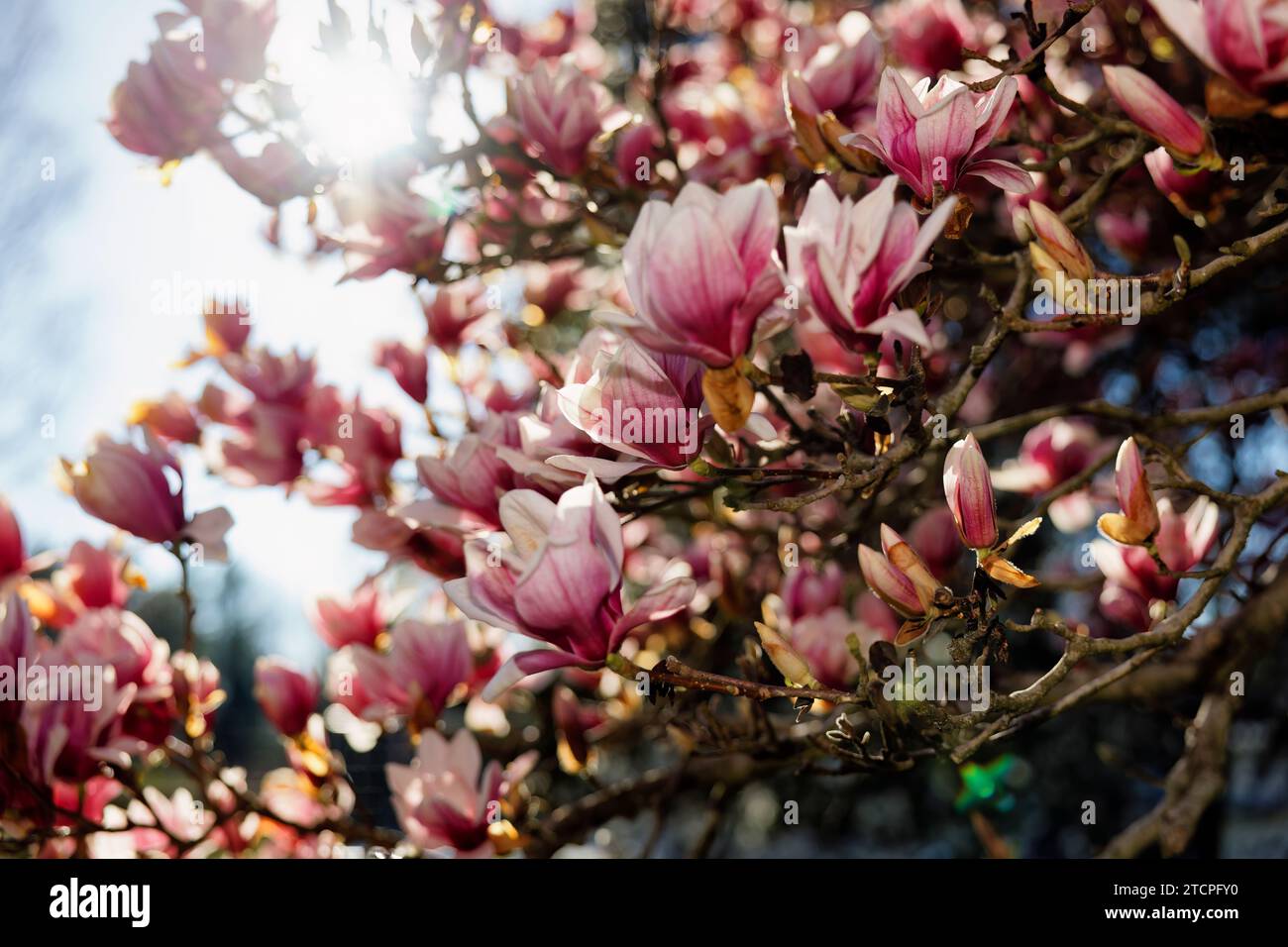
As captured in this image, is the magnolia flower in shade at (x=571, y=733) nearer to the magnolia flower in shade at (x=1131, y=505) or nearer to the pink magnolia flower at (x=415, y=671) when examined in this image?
the pink magnolia flower at (x=415, y=671)

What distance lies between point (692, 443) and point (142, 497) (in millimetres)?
901

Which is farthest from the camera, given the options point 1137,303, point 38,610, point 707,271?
point 38,610

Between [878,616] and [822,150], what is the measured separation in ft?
2.94

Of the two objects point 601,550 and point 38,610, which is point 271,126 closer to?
point 38,610

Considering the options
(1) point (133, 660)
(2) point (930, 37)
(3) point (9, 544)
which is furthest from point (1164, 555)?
(3) point (9, 544)

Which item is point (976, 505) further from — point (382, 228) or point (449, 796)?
point (382, 228)

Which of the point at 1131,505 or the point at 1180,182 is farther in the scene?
the point at 1180,182

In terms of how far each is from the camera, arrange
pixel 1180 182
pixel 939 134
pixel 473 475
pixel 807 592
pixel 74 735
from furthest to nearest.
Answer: pixel 807 592
pixel 74 735
pixel 1180 182
pixel 473 475
pixel 939 134

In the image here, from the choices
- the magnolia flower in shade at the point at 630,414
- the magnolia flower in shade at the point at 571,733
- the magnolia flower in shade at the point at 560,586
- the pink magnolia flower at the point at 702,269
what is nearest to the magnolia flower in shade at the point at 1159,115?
the pink magnolia flower at the point at 702,269

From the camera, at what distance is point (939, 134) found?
0.93 meters

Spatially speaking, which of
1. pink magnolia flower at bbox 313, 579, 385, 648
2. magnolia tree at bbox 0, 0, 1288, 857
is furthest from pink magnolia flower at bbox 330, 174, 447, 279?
pink magnolia flower at bbox 313, 579, 385, 648

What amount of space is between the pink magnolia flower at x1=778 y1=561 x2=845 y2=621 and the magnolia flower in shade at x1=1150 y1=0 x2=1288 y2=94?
911 mm

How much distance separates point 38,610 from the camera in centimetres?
169
